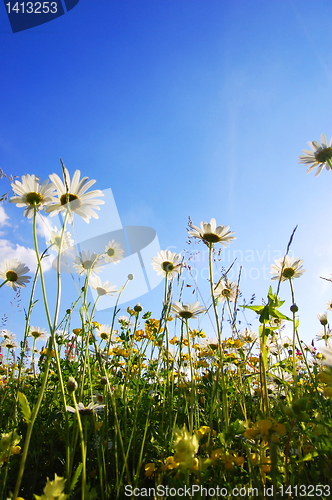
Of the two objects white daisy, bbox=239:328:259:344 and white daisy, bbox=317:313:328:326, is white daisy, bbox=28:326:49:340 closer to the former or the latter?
white daisy, bbox=239:328:259:344

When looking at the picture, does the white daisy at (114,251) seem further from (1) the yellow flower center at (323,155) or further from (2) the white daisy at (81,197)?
(1) the yellow flower center at (323,155)

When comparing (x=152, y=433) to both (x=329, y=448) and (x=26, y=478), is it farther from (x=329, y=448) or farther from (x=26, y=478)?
(x=329, y=448)

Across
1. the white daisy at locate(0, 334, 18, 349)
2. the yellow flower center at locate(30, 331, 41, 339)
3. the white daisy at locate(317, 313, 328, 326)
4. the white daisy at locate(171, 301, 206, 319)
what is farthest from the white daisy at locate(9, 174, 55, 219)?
the white daisy at locate(317, 313, 328, 326)

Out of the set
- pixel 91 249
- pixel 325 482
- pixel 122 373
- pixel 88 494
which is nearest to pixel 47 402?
pixel 122 373

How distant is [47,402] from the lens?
6.31 ft

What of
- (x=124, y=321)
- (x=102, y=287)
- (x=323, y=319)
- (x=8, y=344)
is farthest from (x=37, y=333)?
(x=323, y=319)

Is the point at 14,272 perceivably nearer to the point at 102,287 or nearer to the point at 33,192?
the point at 102,287

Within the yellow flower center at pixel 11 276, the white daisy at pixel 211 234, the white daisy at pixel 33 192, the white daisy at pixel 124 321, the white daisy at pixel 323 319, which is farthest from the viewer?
the white daisy at pixel 323 319

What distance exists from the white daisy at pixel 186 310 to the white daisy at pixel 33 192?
1058 mm

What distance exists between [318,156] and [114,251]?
70.3 inches

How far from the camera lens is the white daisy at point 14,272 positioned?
190cm

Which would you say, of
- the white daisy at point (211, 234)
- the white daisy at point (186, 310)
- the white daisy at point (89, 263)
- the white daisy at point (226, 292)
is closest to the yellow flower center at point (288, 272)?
the white daisy at point (226, 292)

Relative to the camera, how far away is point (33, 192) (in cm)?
141

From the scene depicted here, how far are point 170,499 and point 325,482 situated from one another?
51cm
